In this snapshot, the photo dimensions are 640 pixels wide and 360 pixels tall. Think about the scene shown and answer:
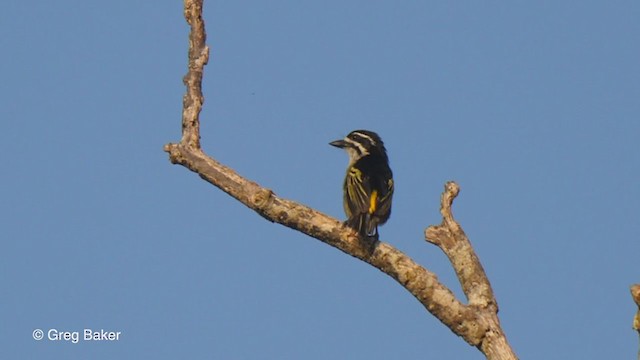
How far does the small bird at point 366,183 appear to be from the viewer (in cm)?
1143

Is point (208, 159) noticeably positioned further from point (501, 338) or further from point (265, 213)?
point (501, 338)

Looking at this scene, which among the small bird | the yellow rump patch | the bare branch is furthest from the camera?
the yellow rump patch

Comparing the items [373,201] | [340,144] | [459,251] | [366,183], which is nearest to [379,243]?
[459,251]

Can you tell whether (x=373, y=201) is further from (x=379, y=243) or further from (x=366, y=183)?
(x=379, y=243)

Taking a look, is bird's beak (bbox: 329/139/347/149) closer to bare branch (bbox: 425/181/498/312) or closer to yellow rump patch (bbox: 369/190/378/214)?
yellow rump patch (bbox: 369/190/378/214)

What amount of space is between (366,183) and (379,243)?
197cm

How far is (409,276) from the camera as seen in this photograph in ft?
33.4

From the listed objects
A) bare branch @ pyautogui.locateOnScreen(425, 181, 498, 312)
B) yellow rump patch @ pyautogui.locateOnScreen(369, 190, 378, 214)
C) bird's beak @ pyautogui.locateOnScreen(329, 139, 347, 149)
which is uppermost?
bird's beak @ pyautogui.locateOnScreen(329, 139, 347, 149)

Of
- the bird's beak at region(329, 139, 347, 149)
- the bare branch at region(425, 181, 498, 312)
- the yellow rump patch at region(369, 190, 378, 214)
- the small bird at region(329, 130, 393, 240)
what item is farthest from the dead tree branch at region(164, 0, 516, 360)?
the bird's beak at region(329, 139, 347, 149)

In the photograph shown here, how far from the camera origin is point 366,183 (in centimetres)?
1245

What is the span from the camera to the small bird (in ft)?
37.5

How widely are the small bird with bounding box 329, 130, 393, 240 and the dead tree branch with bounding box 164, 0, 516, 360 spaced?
0.33m

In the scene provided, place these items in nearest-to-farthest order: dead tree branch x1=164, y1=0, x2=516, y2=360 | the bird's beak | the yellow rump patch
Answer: dead tree branch x1=164, y1=0, x2=516, y2=360
the yellow rump patch
the bird's beak

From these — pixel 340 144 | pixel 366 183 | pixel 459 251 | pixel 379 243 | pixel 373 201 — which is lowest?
pixel 459 251
